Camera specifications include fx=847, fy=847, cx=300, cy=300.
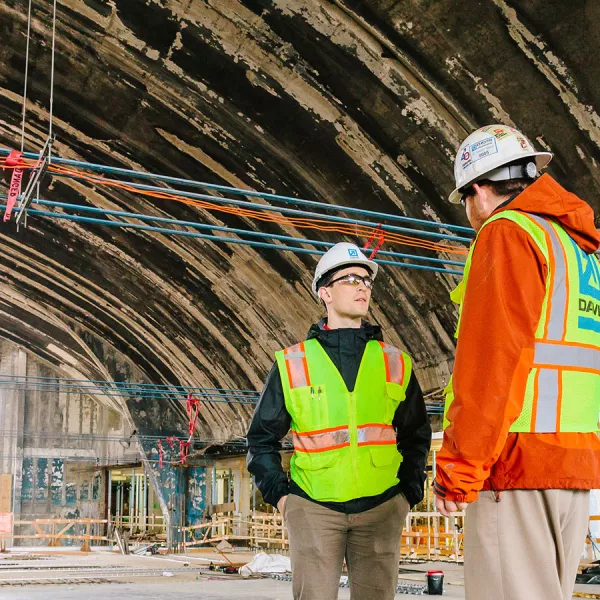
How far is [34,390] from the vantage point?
32.6 meters

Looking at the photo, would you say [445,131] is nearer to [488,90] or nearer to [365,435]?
[488,90]

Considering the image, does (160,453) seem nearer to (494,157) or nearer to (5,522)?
(5,522)

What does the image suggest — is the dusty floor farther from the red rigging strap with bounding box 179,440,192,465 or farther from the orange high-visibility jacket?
the red rigging strap with bounding box 179,440,192,465

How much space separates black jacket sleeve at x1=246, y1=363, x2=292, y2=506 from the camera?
371cm

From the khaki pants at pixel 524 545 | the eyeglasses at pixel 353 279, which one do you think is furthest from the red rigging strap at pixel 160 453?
the khaki pants at pixel 524 545

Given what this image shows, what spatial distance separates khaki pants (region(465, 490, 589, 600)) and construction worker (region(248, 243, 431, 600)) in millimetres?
1054

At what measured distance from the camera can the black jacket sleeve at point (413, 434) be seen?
368cm

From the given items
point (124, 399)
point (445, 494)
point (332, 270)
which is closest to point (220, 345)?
point (124, 399)

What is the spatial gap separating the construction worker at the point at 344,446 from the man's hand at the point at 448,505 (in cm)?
100

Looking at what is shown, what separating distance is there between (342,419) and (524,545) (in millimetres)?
1315

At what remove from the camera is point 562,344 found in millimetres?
2512

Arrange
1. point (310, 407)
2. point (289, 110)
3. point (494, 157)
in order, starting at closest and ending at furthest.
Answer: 1. point (494, 157)
2. point (310, 407)
3. point (289, 110)

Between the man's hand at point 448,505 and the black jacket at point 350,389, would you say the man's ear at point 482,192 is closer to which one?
the man's hand at point 448,505

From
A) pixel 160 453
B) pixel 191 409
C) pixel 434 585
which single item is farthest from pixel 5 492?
pixel 434 585
